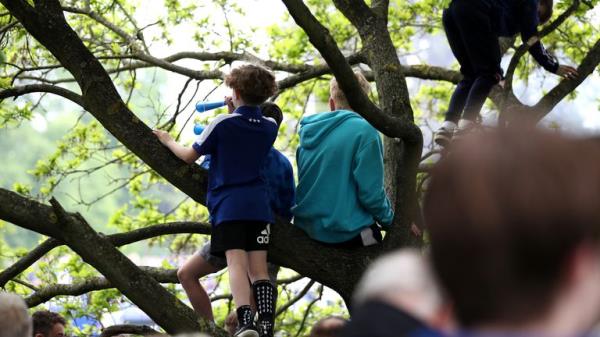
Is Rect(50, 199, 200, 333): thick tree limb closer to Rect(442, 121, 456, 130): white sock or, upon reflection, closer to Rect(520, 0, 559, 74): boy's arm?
Rect(442, 121, 456, 130): white sock

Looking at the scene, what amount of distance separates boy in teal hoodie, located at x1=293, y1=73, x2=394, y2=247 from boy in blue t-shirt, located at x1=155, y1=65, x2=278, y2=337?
396 mm

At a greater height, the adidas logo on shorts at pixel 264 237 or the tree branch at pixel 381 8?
the tree branch at pixel 381 8

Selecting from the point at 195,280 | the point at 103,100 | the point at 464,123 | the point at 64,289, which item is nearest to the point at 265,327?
the point at 195,280

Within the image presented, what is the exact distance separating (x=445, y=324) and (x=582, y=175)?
313 mm

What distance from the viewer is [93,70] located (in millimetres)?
5672

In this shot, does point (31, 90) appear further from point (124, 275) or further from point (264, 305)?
point (264, 305)

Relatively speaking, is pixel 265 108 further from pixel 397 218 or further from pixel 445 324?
pixel 445 324

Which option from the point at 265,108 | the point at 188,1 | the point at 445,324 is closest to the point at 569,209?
the point at 445,324

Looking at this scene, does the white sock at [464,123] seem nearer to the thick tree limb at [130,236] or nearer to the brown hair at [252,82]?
the brown hair at [252,82]

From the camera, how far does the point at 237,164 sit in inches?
214

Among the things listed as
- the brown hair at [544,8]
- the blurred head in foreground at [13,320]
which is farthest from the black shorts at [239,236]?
the brown hair at [544,8]

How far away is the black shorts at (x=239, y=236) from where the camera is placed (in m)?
5.33

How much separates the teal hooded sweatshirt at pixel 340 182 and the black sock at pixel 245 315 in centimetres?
78

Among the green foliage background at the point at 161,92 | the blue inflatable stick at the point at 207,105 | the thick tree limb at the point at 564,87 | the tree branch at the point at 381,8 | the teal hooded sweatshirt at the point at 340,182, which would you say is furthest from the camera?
the green foliage background at the point at 161,92
